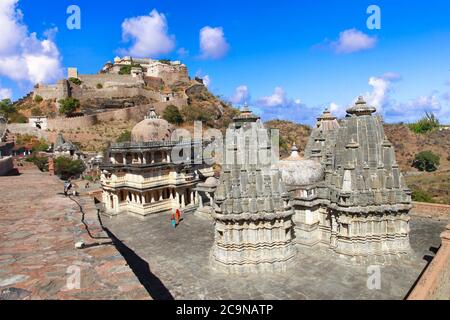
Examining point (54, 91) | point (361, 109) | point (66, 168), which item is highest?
point (54, 91)

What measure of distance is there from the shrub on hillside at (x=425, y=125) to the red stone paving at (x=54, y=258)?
9722cm

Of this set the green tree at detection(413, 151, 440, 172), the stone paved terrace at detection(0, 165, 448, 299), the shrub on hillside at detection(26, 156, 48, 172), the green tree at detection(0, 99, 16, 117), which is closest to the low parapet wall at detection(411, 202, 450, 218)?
the stone paved terrace at detection(0, 165, 448, 299)

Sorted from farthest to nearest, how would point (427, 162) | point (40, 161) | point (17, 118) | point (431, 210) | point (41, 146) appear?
point (17, 118) → point (427, 162) → point (41, 146) → point (40, 161) → point (431, 210)

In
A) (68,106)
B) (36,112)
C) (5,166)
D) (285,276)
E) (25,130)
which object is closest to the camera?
(285,276)

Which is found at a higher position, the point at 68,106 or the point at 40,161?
the point at 68,106

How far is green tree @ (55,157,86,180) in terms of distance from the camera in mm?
46531

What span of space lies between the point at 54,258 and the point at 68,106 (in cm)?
7302

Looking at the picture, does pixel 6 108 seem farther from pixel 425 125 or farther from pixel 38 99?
pixel 425 125

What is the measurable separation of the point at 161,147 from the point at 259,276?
16991 mm

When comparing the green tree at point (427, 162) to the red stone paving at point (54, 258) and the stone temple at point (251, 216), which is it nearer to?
the stone temple at point (251, 216)

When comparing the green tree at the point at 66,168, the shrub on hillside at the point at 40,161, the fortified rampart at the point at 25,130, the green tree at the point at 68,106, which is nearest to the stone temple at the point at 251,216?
the green tree at the point at 66,168

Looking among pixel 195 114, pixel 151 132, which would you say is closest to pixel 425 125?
pixel 195 114

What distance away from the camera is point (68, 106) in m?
73.2
